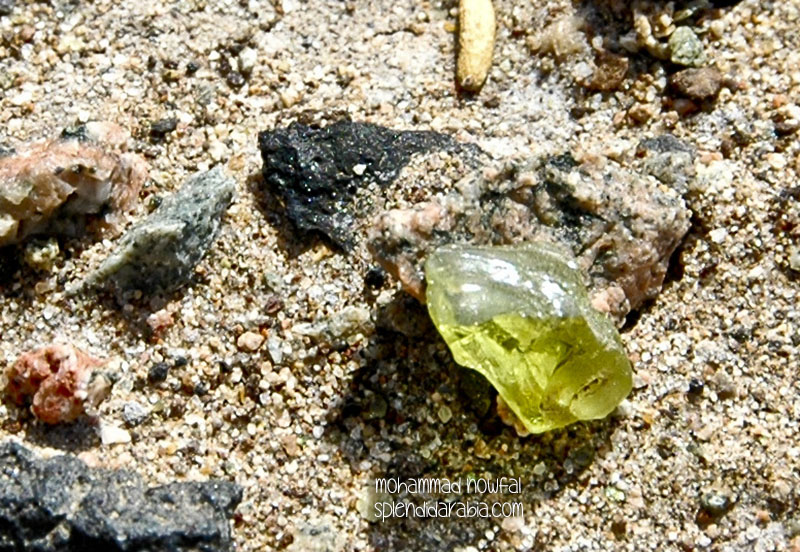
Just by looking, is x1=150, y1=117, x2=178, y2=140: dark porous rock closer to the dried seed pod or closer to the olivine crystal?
the dried seed pod

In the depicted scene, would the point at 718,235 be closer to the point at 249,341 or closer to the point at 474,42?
the point at 474,42

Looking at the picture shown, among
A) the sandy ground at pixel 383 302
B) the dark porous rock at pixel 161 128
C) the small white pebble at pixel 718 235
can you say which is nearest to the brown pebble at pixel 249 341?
the sandy ground at pixel 383 302

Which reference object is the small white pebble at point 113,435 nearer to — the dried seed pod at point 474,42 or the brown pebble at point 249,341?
the brown pebble at point 249,341

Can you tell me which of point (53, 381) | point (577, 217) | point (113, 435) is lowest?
point (113, 435)

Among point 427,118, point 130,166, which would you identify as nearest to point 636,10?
point 427,118

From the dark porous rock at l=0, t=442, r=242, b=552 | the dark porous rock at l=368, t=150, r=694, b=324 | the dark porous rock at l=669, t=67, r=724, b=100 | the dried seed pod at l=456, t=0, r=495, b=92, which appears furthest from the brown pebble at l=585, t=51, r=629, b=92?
the dark porous rock at l=0, t=442, r=242, b=552

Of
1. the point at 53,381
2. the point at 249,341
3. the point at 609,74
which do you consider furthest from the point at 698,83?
the point at 53,381

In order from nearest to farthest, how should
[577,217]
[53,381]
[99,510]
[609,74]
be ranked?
[99,510], [53,381], [577,217], [609,74]

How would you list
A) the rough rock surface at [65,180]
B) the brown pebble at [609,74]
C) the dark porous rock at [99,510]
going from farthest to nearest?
the brown pebble at [609,74] → the rough rock surface at [65,180] → the dark porous rock at [99,510]

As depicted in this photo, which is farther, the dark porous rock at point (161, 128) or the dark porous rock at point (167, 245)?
the dark porous rock at point (161, 128)
